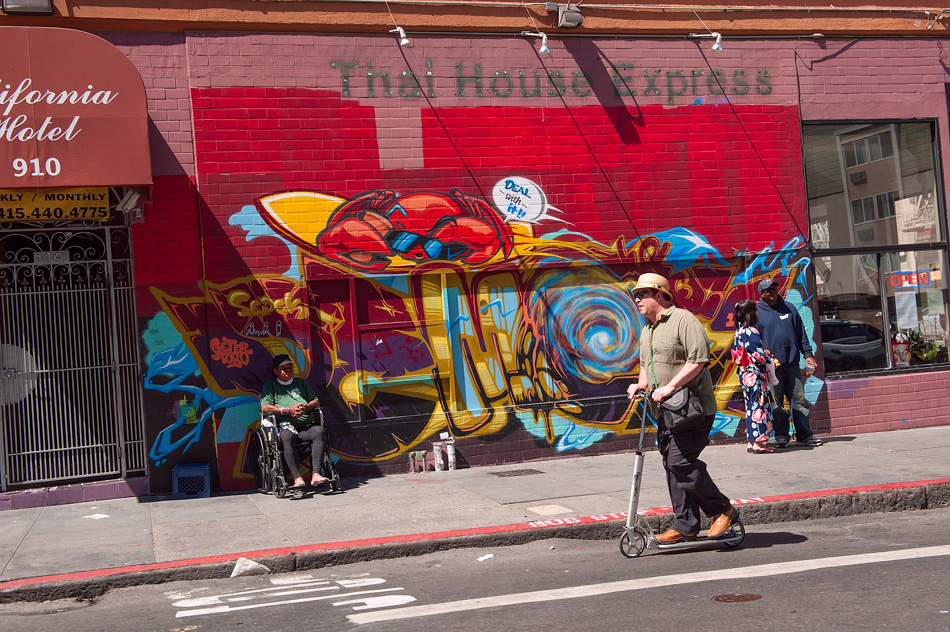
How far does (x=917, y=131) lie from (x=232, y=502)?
9934mm

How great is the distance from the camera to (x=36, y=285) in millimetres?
9516

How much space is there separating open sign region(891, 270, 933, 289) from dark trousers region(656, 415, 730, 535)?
681cm

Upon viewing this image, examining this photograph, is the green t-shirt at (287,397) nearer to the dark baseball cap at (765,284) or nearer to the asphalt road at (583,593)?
the asphalt road at (583,593)

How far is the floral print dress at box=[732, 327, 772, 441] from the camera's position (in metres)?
10.4

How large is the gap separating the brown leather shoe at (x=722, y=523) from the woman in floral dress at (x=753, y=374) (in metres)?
4.10

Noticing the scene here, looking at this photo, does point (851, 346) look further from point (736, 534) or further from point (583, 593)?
point (583, 593)

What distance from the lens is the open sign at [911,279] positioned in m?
12.0

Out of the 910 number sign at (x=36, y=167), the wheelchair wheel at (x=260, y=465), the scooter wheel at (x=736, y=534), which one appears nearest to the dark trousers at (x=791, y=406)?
the scooter wheel at (x=736, y=534)

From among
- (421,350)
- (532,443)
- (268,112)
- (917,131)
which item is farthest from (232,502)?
(917,131)

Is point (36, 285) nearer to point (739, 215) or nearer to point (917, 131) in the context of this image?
point (739, 215)

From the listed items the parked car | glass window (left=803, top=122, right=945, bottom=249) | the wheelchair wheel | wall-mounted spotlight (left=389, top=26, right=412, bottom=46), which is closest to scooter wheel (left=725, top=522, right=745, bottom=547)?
the wheelchair wheel

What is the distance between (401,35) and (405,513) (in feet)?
17.8

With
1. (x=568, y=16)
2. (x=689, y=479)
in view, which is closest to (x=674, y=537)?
(x=689, y=479)

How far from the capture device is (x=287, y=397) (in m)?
9.45
